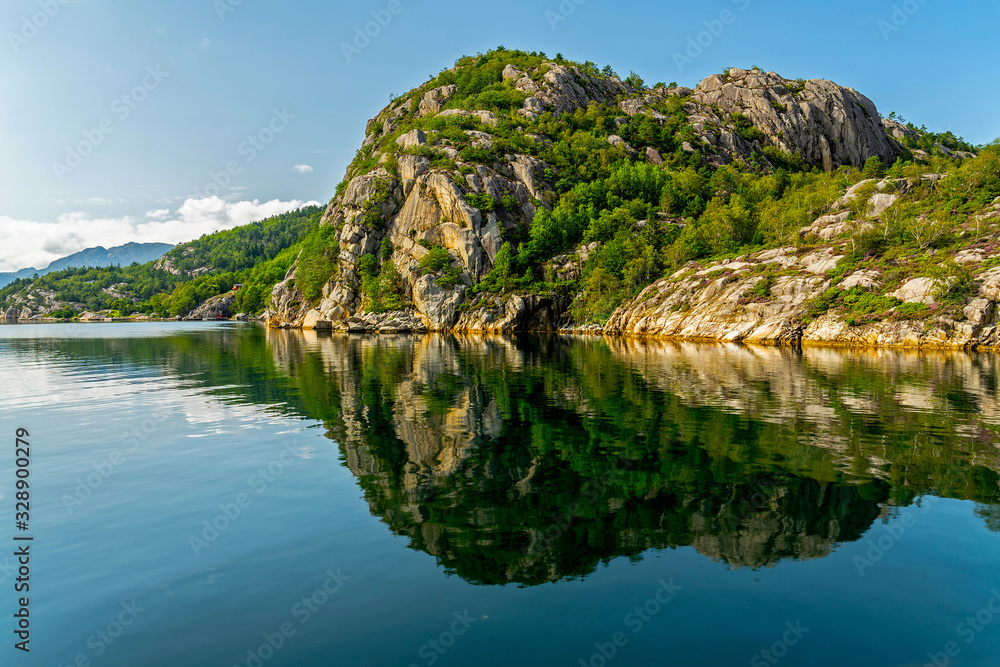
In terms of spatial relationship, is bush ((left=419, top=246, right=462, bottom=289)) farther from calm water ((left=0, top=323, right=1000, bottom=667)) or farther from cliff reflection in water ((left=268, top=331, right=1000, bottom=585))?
calm water ((left=0, top=323, right=1000, bottom=667))

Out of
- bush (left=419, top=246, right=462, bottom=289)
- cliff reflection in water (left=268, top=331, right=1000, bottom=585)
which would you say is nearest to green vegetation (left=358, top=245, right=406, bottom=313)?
bush (left=419, top=246, right=462, bottom=289)

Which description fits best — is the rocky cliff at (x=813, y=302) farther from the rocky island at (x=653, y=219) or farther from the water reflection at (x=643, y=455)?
the water reflection at (x=643, y=455)

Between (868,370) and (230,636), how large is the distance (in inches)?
1872

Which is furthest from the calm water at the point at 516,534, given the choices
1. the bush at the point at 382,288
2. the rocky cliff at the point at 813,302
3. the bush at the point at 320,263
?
the bush at the point at 320,263

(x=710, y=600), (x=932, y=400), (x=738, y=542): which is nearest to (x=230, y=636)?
(x=710, y=600)

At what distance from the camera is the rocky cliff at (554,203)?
7931cm

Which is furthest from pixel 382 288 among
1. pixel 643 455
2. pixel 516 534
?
pixel 516 534

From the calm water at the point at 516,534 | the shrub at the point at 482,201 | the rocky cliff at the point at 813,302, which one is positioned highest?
the shrub at the point at 482,201

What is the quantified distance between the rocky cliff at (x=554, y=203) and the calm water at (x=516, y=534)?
52.6 meters

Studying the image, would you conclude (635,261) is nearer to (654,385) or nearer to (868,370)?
(868,370)

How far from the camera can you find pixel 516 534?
41.2 ft

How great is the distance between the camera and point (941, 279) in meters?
62.2

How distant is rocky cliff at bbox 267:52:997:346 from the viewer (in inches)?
3123

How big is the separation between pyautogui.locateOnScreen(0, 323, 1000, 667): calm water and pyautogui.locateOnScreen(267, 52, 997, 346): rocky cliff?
5259 cm
